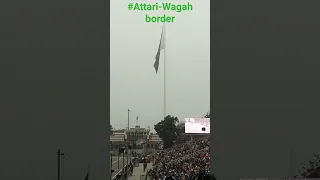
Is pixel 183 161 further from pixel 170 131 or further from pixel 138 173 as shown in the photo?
pixel 170 131

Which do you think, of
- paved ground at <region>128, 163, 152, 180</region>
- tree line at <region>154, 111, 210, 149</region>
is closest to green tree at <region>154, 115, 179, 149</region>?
tree line at <region>154, 111, 210, 149</region>

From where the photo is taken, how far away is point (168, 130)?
857 inches

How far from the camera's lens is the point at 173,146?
73.9 ft

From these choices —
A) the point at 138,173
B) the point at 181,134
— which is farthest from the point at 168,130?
the point at 181,134
